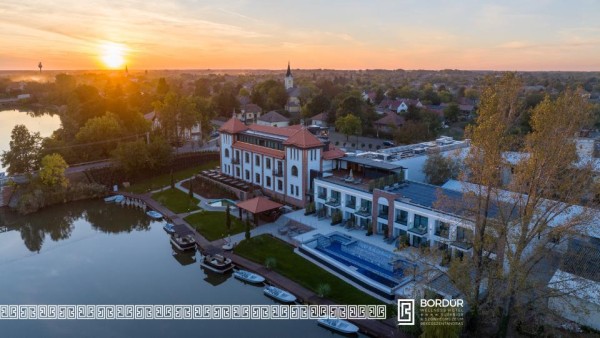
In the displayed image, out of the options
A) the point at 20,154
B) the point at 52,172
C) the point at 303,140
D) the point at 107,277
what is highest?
the point at 303,140

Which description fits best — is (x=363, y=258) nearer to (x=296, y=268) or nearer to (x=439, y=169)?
(x=296, y=268)

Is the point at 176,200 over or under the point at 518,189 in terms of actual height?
under

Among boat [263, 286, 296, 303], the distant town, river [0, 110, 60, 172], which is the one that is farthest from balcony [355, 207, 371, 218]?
river [0, 110, 60, 172]

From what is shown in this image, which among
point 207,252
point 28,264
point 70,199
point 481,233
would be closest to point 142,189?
point 70,199

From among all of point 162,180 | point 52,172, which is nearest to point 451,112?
point 162,180

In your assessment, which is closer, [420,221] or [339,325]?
[339,325]
